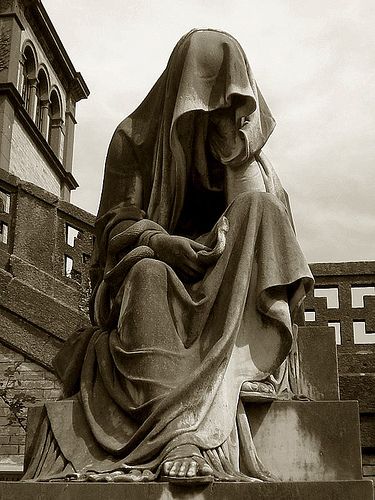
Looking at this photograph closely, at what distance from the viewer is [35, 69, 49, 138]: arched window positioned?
30438mm

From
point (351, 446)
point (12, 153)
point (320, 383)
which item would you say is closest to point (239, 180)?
point (320, 383)

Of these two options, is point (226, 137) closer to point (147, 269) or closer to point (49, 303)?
point (147, 269)

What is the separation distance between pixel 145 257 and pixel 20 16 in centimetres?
2496

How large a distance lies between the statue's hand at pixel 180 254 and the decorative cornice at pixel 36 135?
22376 millimetres

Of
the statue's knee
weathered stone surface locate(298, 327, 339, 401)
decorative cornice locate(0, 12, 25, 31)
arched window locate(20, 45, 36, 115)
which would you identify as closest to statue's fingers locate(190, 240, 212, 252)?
the statue's knee

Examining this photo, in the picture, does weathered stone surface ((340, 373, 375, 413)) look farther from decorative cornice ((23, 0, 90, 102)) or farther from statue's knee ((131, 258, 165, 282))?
decorative cornice ((23, 0, 90, 102))

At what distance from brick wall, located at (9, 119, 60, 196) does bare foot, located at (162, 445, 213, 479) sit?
22.7m

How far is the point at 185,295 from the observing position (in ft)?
12.0

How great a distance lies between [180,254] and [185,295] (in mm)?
220

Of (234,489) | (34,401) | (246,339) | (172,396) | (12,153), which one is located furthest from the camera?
(12,153)

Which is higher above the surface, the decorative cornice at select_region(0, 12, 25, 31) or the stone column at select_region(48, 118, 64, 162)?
the decorative cornice at select_region(0, 12, 25, 31)

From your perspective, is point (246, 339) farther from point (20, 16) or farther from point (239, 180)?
point (20, 16)

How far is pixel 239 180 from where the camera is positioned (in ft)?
13.8

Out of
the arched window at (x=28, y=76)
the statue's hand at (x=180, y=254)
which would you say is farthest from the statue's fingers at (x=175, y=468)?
the arched window at (x=28, y=76)
